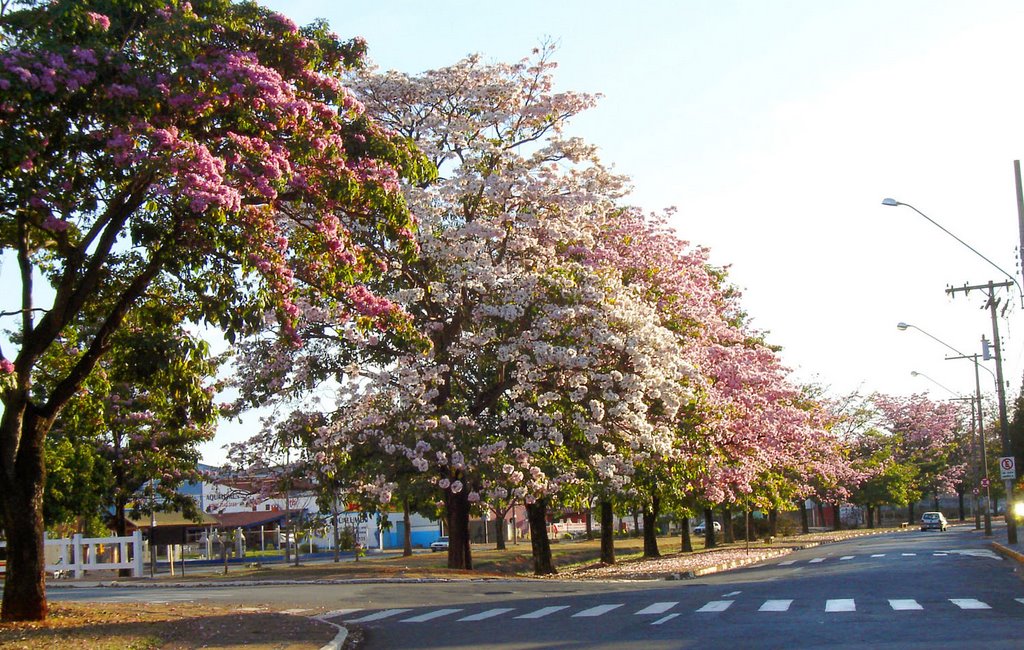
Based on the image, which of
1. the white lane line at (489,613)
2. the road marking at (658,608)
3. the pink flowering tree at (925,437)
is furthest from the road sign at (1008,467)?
the pink flowering tree at (925,437)

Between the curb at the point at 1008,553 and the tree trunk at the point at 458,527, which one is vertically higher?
the tree trunk at the point at 458,527

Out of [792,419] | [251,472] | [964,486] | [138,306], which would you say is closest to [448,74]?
[251,472]

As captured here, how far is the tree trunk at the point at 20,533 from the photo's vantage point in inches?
638

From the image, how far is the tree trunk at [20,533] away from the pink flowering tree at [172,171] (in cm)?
2

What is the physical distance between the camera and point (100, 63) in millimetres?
14188

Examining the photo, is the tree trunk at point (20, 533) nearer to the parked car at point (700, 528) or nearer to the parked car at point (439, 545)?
the parked car at point (439, 545)

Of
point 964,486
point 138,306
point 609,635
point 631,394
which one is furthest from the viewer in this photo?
point 964,486

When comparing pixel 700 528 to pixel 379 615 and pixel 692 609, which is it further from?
pixel 692 609

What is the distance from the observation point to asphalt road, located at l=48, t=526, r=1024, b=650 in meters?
14.2

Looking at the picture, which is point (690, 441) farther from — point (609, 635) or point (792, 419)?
point (609, 635)

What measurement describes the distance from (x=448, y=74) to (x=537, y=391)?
8781 millimetres

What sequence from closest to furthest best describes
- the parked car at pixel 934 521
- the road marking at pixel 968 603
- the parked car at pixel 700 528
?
the road marking at pixel 968 603, the parked car at pixel 934 521, the parked car at pixel 700 528

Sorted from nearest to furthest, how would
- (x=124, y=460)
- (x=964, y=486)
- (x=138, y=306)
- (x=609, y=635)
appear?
(x=609, y=635) → (x=138, y=306) → (x=124, y=460) → (x=964, y=486)

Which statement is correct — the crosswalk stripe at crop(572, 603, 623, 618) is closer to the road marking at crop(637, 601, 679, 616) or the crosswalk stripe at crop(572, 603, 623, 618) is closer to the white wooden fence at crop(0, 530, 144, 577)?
the road marking at crop(637, 601, 679, 616)
